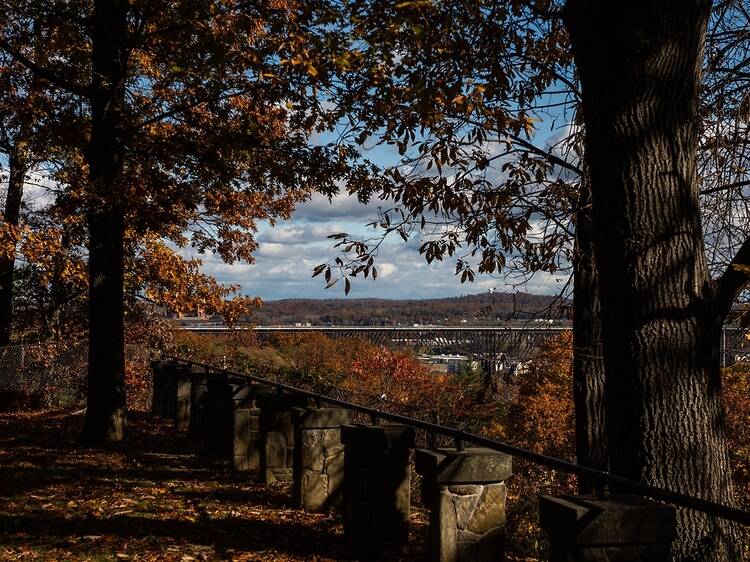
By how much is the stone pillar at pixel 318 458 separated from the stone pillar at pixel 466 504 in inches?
107

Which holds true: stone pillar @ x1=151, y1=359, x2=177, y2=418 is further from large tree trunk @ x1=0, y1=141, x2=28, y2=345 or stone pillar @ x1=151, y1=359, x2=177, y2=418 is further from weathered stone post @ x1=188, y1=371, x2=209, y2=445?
large tree trunk @ x1=0, y1=141, x2=28, y2=345

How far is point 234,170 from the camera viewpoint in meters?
14.0

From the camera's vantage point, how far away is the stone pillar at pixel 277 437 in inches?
370

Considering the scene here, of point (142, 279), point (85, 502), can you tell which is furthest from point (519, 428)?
point (85, 502)

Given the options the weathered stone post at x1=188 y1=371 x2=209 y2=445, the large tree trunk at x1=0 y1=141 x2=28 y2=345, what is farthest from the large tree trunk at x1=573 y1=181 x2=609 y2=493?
the large tree trunk at x1=0 y1=141 x2=28 y2=345

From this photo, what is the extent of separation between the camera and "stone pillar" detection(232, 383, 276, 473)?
10523 millimetres

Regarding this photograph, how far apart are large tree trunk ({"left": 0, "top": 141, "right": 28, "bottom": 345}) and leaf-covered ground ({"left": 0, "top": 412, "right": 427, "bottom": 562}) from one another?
1299cm

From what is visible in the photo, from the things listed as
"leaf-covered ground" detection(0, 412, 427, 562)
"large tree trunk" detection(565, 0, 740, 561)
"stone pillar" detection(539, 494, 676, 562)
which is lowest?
"leaf-covered ground" detection(0, 412, 427, 562)

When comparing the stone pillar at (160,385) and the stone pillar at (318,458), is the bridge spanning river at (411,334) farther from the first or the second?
the stone pillar at (318,458)

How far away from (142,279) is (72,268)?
1.90m

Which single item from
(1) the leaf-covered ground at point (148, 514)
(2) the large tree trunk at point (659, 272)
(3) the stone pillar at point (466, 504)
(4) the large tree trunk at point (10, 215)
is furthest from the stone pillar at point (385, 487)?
(4) the large tree trunk at point (10, 215)

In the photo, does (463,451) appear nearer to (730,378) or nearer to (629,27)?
(629,27)

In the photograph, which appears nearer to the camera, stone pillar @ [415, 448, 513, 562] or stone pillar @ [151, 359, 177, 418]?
stone pillar @ [415, 448, 513, 562]

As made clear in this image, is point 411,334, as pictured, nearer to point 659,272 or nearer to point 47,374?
point 47,374
